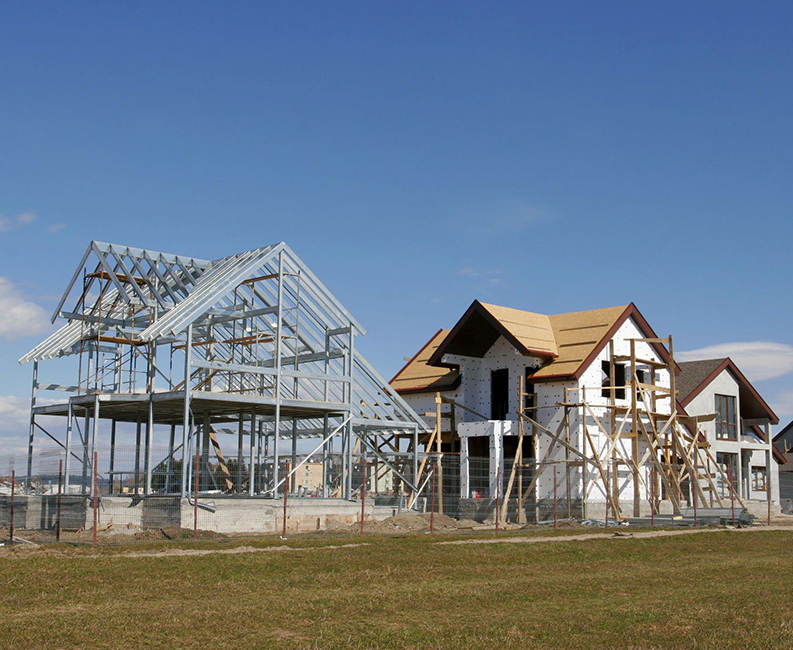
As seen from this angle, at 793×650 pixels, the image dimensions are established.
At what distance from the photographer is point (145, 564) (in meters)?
17.0

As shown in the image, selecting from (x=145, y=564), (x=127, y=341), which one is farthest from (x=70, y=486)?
(x=145, y=564)

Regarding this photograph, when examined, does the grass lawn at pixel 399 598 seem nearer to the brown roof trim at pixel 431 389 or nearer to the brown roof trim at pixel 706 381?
the brown roof trim at pixel 431 389

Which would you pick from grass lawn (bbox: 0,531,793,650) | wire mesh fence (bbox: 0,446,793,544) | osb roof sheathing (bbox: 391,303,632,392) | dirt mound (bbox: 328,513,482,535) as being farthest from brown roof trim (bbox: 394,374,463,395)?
grass lawn (bbox: 0,531,793,650)

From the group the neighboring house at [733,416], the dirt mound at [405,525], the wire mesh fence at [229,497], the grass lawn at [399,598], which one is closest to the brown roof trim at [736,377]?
the neighboring house at [733,416]

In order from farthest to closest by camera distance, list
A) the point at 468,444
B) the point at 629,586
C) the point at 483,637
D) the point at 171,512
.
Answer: the point at 468,444
the point at 171,512
the point at 629,586
the point at 483,637

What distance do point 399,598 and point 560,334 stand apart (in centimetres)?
2709

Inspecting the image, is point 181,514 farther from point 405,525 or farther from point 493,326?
point 493,326

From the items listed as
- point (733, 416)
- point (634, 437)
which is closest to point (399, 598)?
point (634, 437)

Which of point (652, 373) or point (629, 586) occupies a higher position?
point (652, 373)

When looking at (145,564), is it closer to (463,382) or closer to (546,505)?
(546,505)

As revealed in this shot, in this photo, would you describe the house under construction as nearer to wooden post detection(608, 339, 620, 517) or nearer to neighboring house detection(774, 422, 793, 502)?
wooden post detection(608, 339, 620, 517)

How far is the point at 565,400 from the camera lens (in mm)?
36438

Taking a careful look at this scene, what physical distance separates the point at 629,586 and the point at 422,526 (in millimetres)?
14049

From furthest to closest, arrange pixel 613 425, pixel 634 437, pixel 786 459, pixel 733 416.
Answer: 1. pixel 786 459
2. pixel 733 416
3. pixel 613 425
4. pixel 634 437
